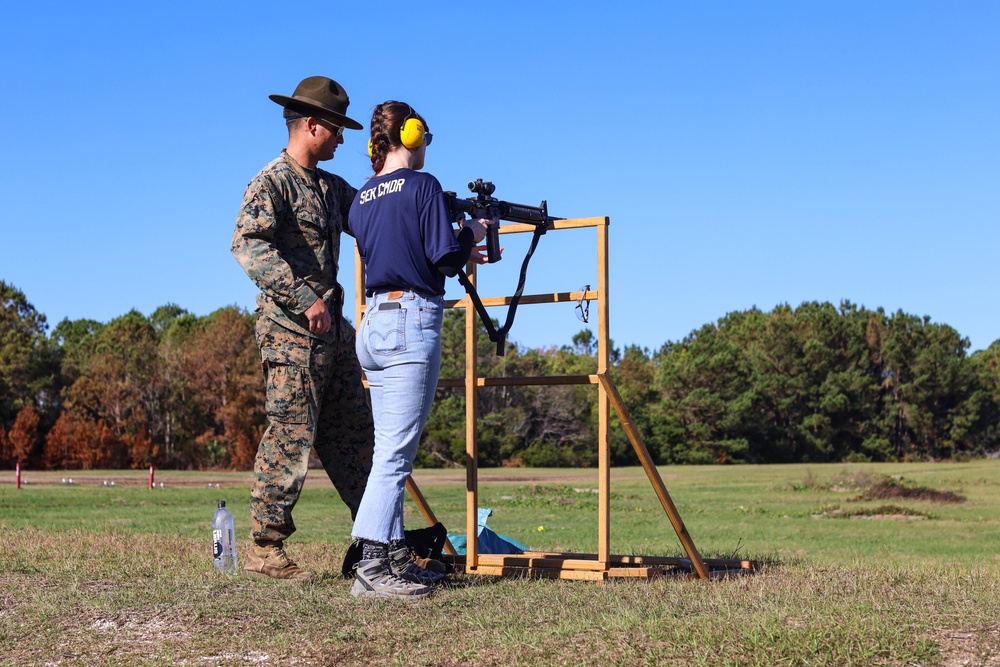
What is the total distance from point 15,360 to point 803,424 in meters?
49.0

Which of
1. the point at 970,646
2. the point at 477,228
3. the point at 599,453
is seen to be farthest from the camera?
the point at 599,453

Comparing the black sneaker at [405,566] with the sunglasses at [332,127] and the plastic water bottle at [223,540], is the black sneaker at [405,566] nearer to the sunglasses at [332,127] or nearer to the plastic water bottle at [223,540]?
the plastic water bottle at [223,540]

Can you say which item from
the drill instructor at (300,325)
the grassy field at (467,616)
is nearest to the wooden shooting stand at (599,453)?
the grassy field at (467,616)

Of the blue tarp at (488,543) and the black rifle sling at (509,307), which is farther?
the blue tarp at (488,543)

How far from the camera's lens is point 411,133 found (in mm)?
6219

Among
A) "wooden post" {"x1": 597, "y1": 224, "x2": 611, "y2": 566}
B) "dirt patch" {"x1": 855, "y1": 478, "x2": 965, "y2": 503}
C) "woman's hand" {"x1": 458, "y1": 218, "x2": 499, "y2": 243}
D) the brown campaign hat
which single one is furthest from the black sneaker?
"dirt patch" {"x1": 855, "y1": 478, "x2": 965, "y2": 503}

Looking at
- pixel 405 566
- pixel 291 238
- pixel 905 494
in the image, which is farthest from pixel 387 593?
pixel 905 494

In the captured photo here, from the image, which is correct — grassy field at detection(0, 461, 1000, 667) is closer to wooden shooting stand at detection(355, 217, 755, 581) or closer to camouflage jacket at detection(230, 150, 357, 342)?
wooden shooting stand at detection(355, 217, 755, 581)

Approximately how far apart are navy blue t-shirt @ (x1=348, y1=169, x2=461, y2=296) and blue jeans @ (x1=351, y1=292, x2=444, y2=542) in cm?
10

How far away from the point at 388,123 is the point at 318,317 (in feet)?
3.73

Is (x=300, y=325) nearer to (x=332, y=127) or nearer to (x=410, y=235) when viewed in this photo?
(x=410, y=235)

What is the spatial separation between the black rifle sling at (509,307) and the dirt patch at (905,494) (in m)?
22.8

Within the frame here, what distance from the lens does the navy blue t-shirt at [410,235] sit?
232 inches

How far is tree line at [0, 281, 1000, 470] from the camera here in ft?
191
